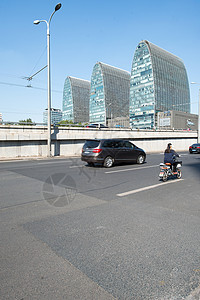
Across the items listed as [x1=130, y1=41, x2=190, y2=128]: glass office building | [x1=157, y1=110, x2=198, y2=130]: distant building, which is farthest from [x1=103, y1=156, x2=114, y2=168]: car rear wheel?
[x1=157, y1=110, x2=198, y2=130]: distant building

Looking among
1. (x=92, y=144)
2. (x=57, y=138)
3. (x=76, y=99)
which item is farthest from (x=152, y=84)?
(x=92, y=144)

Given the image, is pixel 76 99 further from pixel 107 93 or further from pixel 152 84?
pixel 152 84

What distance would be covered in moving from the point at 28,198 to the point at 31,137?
13.6 m

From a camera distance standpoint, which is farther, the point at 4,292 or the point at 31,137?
the point at 31,137

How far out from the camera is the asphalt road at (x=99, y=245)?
245cm

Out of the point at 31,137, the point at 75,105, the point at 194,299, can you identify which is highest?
the point at 75,105

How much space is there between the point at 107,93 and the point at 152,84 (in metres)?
26.9

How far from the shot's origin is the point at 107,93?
122m

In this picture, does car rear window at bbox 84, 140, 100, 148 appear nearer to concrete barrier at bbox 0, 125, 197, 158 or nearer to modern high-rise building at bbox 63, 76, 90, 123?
concrete barrier at bbox 0, 125, 197, 158

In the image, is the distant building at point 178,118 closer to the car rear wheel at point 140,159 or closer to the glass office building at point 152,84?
the glass office building at point 152,84

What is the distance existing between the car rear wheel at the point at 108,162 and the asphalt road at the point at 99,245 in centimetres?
602

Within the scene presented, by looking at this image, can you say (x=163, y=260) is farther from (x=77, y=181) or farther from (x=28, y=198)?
(x=77, y=181)

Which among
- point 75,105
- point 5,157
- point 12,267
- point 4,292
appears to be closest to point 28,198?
point 12,267

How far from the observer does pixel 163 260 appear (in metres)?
3.03
